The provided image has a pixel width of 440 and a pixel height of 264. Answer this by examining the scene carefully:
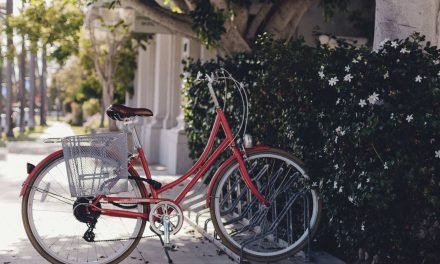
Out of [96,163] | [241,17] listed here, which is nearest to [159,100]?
[241,17]

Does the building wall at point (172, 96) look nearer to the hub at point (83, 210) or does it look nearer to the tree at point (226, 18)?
the tree at point (226, 18)

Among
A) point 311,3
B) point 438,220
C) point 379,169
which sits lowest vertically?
point 438,220

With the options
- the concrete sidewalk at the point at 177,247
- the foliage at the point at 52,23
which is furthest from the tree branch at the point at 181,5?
the foliage at the point at 52,23

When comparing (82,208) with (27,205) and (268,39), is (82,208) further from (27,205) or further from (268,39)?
(268,39)

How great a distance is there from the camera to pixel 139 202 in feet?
16.1

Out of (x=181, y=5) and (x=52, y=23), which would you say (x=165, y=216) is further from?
(x=52, y=23)

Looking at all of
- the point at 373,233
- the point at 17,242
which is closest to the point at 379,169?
the point at 373,233

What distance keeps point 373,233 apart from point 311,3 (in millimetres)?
5556

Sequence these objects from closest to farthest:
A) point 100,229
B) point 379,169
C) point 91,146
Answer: point 379,169, point 91,146, point 100,229

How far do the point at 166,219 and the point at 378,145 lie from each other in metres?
1.59

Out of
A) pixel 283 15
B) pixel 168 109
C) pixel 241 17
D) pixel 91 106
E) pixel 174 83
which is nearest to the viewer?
pixel 241 17

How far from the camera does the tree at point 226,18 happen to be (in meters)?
8.30

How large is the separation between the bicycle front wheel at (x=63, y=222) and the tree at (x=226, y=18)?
11.8 ft

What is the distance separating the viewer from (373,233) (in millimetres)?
4430
